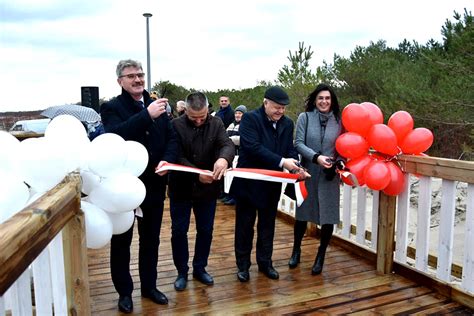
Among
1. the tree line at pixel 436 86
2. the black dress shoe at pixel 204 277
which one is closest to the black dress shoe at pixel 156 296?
the black dress shoe at pixel 204 277

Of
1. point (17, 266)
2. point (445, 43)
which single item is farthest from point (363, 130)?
point (445, 43)

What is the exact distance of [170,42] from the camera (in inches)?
515

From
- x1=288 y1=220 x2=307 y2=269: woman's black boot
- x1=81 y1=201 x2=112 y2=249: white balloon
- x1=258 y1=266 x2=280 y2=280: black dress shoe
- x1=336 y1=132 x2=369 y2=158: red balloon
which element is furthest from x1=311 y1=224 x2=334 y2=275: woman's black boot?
x1=81 y1=201 x2=112 y2=249: white balloon

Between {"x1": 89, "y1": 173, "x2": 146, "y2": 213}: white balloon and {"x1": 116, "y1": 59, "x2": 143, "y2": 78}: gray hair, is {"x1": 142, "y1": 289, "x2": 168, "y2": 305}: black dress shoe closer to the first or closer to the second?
{"x1": 89, "y1": 173, "x2": 146, "y2": 213}: white balloon

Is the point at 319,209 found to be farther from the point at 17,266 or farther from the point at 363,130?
the point at 17,266

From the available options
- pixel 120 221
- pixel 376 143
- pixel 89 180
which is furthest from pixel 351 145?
pixel 89 180

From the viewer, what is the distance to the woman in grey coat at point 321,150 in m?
3.31

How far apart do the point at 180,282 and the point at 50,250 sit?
1.68 metres

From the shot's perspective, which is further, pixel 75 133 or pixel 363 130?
pixel 363 130

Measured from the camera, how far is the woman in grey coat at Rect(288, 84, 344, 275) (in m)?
3.31

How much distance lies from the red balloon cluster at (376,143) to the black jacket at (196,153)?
35.6 inches

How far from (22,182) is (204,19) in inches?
364

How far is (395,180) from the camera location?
3129 mm

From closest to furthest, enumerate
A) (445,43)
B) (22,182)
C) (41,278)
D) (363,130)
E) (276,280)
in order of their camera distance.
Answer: (41,278) → (22,182) → (363,130) → (276,280) → (445,43)
